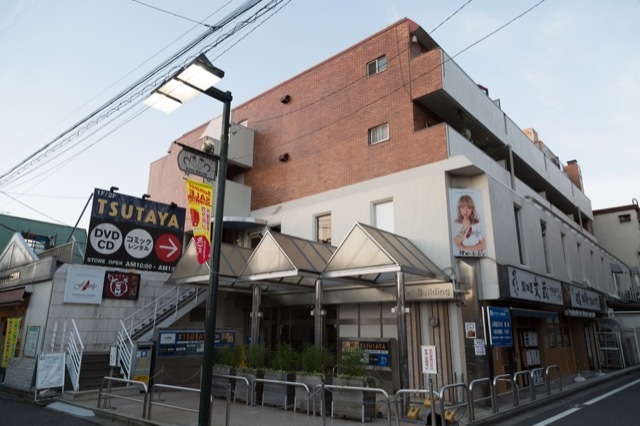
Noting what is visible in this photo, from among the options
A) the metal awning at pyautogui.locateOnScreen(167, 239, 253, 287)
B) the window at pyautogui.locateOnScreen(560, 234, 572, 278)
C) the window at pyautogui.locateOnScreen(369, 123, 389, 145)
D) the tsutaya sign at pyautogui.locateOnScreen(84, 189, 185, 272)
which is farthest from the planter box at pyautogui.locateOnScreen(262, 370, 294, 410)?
the window at pyautogui.locateOnScreen(560, 234, 572, 278)

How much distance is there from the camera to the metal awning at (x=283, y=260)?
12695 mm

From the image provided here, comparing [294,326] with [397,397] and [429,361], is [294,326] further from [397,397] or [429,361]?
[397,397]

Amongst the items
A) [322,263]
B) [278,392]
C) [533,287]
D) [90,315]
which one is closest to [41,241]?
[90,315]

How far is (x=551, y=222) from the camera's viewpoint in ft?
65.0

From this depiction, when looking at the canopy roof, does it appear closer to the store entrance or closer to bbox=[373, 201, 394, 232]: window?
bbox=[373, 201, 394, 232]: window

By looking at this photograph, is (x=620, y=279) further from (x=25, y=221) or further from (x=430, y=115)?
(x=25, y=221)

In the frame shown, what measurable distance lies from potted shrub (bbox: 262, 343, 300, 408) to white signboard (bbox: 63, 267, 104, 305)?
749 cm

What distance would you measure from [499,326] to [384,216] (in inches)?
211

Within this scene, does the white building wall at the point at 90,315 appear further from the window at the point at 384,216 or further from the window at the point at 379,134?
the window at the point at 379,134

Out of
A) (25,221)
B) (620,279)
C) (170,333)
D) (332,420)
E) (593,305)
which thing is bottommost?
(332,420)

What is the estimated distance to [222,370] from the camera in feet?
40.8

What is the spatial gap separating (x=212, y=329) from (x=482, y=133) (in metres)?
15.7

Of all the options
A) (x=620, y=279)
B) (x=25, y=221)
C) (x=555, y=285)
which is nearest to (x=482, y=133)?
(x=555, y=285)

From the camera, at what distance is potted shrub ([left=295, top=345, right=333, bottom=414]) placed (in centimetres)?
1032
